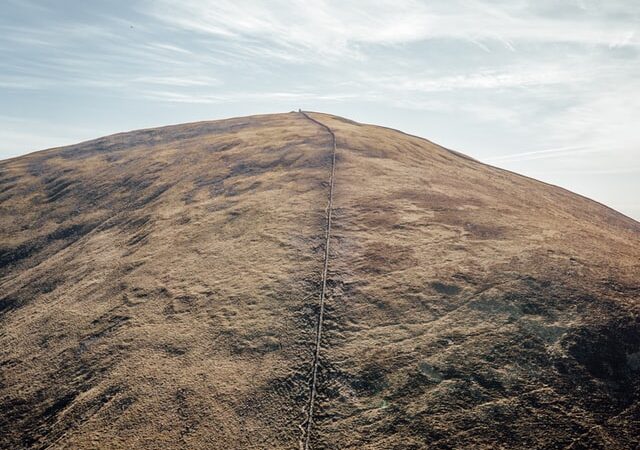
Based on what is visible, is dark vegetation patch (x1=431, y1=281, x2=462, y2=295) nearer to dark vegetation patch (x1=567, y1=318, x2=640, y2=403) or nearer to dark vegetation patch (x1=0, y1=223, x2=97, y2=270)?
dark vegetation patch (x1=567, y1=318, x2=640, y2=403)

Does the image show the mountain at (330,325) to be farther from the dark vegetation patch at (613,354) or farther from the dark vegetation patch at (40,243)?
the dark vegetation patch at (40,243)

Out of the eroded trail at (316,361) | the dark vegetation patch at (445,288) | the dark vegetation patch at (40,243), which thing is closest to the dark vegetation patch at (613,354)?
the dark vegetation patch at (445,288)

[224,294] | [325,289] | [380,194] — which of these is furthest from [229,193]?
[325,289]

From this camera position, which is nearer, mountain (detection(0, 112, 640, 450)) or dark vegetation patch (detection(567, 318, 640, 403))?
mountain (detection(0, 112, 640, 450))

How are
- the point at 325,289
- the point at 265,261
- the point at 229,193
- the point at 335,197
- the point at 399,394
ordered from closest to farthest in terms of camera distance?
the point at 399,394 → the point at 325,289 → the point at 265,261 → the point at 335,197 → the point at 229,193

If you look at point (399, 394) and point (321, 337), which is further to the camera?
point (321, 337)

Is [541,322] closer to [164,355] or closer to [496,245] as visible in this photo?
[496,245]

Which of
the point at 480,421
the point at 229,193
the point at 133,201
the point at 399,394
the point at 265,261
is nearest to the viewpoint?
the point at 480,421

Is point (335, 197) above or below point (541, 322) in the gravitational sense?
above

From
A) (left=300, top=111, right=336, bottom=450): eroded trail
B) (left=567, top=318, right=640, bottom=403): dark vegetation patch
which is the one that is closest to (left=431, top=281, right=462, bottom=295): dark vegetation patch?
(left=567, top=318, right=640, bottom=403): dark vegetation patch
